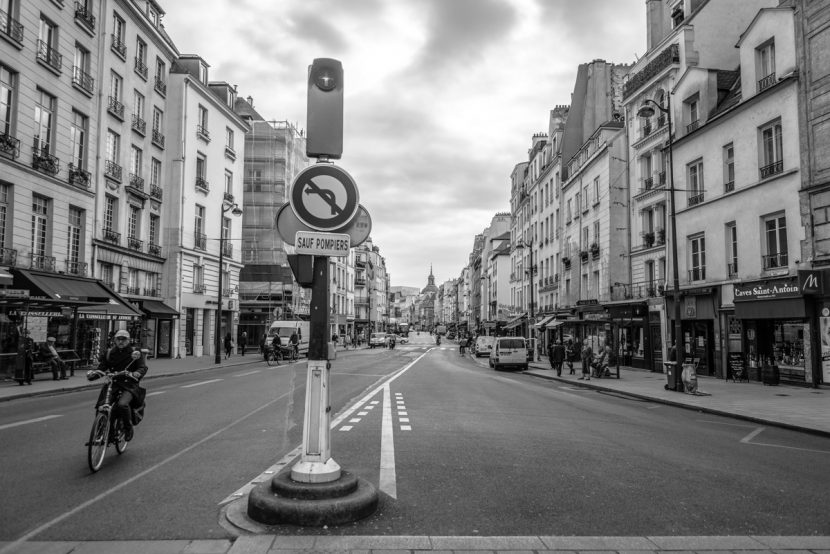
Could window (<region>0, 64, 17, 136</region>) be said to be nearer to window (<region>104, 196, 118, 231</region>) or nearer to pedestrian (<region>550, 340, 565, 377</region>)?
window (<region>104, 196, 118, 231</region>)

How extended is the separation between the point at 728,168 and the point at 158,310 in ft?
94.9

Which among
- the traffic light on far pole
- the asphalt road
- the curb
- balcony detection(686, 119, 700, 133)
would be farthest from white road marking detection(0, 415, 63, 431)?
balcony detection(686, 119, 700, 133)

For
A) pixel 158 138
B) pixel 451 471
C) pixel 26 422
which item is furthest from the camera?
pixel 158 138

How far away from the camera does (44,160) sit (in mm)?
23219

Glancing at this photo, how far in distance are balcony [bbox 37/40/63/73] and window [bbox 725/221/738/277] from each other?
92.2 ft

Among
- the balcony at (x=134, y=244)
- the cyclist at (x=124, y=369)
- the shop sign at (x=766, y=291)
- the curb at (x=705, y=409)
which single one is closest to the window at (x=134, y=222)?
the balcony at (x=134, y=244)

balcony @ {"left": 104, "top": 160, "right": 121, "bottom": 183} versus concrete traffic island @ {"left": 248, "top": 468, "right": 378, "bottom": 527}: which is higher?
balcony @ {"left": 104, "top": 160, "right": 121, "bottom": 183}

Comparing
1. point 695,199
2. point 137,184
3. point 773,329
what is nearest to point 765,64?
point 695,199

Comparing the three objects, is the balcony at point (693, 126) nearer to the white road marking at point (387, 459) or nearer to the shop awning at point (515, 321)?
the white road marking at point (387, 459)

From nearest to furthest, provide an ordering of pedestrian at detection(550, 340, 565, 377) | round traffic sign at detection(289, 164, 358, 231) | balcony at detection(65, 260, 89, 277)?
round traffic sign at detection(289, 164, 358, 231)
balcony at detection(65, 260, 89, 277)
pedestrian at detection(550, 340, 565, 377)

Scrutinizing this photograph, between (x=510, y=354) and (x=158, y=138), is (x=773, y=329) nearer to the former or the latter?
(x=510, y=354)

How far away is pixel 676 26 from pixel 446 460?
29.1 metres

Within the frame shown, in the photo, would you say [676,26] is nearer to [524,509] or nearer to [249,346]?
[524,509]

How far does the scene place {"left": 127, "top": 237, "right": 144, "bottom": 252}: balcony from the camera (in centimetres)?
3084
